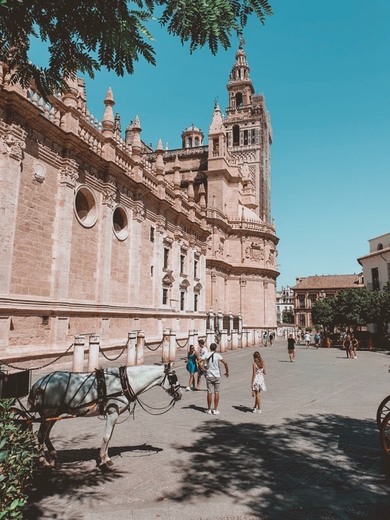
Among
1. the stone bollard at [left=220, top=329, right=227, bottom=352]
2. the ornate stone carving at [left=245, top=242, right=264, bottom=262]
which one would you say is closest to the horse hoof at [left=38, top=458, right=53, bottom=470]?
the stone bollard at [left=220, top=329, right=227, bottom=352]

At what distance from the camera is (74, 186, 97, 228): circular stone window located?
725 inches

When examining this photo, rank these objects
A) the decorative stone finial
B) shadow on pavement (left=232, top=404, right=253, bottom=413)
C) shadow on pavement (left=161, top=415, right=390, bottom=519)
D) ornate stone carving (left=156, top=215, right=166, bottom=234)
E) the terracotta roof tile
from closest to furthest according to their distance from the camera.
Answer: shadow on pavement (left=161, top=415, right=390, bottom=519), shadow on pavement (left=232, top=404, right=253, bottom=413), the decorative stone finial, ornate stone carving (left=156, top=215, right=166, bottom=234), the terracotta roof tile

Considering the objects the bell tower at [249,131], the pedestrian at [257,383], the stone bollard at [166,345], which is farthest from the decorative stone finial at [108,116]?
the bell tower at [249,131]

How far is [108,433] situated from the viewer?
5422mm

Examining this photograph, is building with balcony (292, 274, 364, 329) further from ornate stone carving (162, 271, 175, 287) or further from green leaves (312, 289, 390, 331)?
ornate stone carving (162, 271, 175, 287)

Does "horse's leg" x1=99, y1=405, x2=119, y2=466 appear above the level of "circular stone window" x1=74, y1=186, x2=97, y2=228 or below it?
below

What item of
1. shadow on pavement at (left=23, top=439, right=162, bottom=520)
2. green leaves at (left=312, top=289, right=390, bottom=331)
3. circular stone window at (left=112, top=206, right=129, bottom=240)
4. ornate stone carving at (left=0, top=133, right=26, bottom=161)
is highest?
ornate stone carving at (left=0, top=133, right=26, bottom=161)

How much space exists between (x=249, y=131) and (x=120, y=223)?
163 feet

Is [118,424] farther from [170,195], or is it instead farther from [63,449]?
[170,195]

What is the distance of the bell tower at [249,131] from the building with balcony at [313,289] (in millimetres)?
25168

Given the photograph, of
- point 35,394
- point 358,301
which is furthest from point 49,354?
point 358,301

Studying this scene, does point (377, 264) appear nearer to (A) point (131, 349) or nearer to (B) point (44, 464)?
(A) point (131, 349)

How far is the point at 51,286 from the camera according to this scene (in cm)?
1570

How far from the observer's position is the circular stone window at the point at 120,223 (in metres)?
21.3
